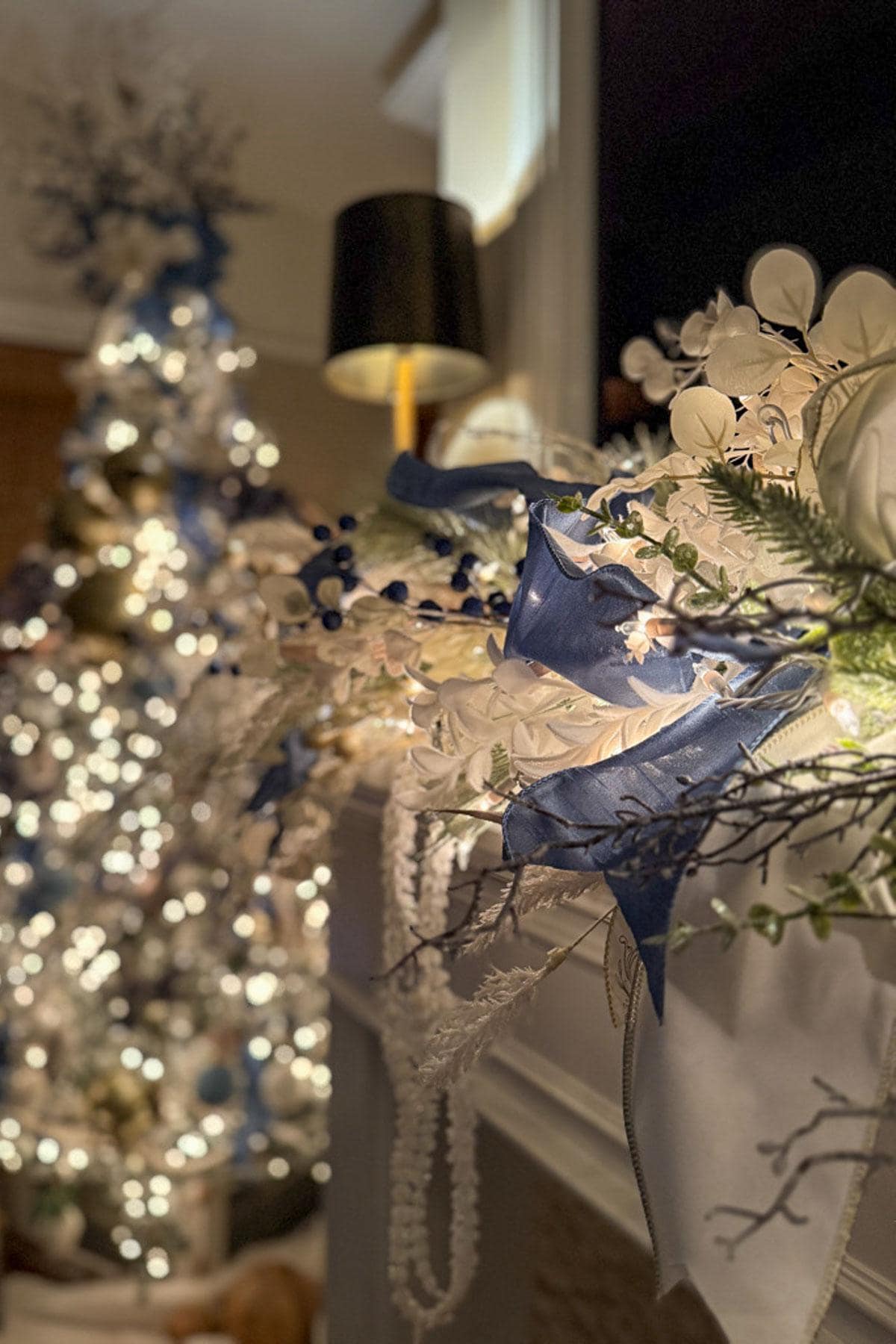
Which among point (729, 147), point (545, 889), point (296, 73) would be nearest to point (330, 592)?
point (545, 889)

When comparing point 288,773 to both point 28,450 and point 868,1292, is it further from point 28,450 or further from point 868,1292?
point 28,450

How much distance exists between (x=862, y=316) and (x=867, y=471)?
8 centimetres

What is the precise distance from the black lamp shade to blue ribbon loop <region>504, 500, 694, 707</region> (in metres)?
1.02

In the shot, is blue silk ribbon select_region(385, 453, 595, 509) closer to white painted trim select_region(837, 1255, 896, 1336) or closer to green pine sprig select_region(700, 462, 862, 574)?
green pine sprig select_region(700, 462, 862, 574)

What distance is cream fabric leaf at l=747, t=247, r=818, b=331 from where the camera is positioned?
40cm

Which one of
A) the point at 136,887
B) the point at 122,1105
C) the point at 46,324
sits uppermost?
the point at 46,324

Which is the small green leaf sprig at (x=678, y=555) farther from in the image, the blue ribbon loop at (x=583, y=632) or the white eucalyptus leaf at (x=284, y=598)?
the white eucalyptus leaf at (x=284, y=598)

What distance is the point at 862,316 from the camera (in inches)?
14.2

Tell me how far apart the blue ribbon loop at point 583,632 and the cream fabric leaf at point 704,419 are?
0.06 m

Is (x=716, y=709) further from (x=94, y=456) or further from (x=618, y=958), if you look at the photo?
(x=94, y=456)

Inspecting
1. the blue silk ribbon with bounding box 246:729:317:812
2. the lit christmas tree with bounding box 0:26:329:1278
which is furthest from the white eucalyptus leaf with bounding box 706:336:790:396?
the lit christmas tree with bounding box 0:26:329:1278

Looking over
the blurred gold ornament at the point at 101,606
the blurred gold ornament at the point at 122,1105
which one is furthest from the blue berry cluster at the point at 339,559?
the blurred gold ornament at the point at 122,1105

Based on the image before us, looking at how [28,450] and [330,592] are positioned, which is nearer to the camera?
[330,592]

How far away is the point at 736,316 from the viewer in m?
0.43
